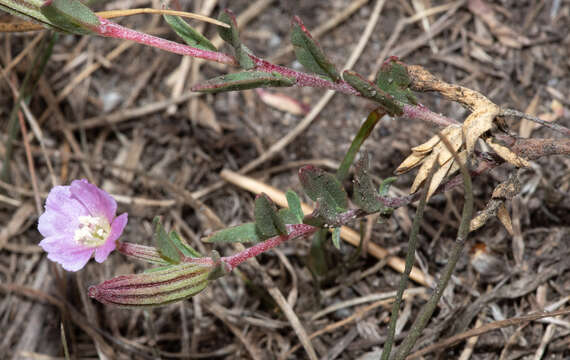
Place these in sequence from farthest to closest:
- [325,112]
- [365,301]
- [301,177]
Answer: [325,112], [365,301], [301,177]

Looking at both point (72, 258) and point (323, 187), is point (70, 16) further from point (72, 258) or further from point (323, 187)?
point (323, 187)

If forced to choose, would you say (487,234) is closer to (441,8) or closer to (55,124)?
(441,8)

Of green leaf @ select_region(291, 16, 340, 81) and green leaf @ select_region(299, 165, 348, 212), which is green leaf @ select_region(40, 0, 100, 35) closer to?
green leaf @ select_region(291, 16, 340, 81)

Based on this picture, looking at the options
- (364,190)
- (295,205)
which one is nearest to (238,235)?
(295,205)

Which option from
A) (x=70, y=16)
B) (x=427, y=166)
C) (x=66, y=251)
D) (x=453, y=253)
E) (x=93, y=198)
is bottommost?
(x=453, y=253)

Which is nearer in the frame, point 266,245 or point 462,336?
point 266,245

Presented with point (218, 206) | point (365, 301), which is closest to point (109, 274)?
Answer: point (218, 206)
